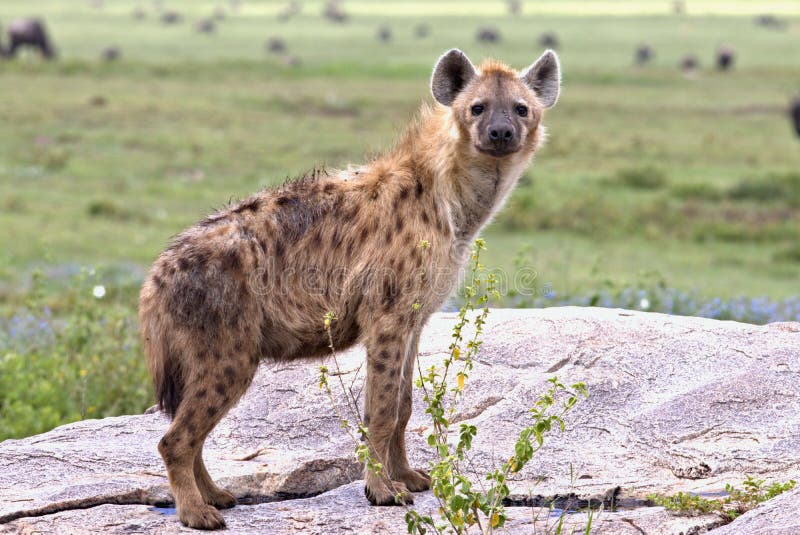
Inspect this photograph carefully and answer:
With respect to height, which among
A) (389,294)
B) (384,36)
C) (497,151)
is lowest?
(384,36)

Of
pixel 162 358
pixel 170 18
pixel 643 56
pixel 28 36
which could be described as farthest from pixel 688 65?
pixel 162 358

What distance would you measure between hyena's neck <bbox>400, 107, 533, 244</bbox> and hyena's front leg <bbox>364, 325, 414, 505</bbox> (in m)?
0.52

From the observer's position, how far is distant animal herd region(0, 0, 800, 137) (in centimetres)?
3161

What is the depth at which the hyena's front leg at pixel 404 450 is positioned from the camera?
173 inches

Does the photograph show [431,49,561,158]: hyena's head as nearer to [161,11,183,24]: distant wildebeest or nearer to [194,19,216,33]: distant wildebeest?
[194,19,216,33]: distant wildebeest

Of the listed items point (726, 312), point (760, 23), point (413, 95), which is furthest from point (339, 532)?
point (760, 23)

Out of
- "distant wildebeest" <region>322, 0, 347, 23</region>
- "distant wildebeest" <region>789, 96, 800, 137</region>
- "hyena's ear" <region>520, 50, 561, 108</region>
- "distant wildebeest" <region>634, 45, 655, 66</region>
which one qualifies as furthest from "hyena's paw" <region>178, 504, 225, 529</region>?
"distant wildebeest" <region>322, 0, 347, 23</region>

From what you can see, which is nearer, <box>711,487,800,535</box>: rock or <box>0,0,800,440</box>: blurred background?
<box>711,487,800,535</box>: rock

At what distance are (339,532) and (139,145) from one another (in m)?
14.0

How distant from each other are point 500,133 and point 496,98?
8.4 inches

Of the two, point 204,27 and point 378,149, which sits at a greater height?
point 378,149

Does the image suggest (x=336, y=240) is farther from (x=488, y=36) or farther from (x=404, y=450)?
(x=488, y=36)

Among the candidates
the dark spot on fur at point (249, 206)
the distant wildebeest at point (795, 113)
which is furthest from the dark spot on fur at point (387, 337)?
the distant wildebeest at point (795, 113)

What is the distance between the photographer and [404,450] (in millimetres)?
4418
